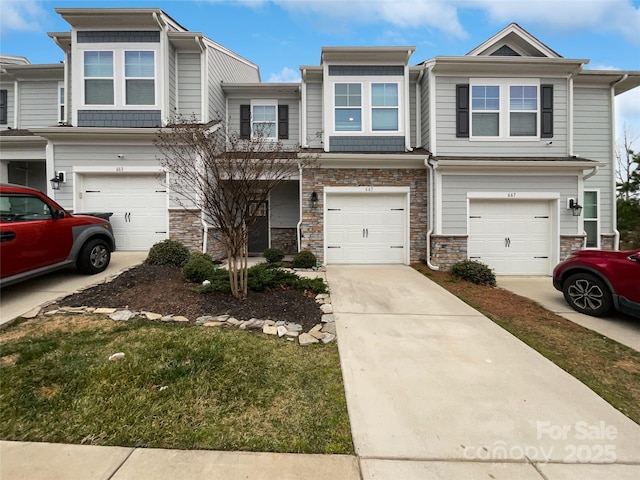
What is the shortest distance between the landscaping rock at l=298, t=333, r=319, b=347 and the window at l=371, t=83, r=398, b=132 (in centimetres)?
748

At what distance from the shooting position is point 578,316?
5.42m

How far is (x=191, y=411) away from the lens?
8.31ft

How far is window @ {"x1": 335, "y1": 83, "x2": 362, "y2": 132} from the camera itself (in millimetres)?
9492

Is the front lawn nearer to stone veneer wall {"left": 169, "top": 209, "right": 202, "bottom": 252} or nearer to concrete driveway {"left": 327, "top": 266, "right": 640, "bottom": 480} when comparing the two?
concrete driveway {"left": 327, "top": 266, "right": 640, "bottom": 480}

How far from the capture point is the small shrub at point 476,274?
7.68m

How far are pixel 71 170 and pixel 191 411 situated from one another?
30.0 feet

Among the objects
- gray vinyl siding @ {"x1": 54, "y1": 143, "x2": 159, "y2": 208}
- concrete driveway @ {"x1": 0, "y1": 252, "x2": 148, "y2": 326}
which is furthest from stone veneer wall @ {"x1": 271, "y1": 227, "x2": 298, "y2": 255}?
concrete driveway @ {"x1": 0, "y1": 252, "x2": 148, "y2": 326}

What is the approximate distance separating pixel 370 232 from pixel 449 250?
2347 mm

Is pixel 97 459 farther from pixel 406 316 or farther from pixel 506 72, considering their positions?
pixel 506 72

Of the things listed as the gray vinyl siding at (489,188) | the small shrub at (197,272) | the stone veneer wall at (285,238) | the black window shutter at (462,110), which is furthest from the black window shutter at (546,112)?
the small shrub at (197,272)

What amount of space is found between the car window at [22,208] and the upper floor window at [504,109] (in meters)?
10.6

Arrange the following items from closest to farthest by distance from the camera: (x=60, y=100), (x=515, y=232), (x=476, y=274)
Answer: (x=476, y=274), (x=515, y=232), (x=60, y=100)

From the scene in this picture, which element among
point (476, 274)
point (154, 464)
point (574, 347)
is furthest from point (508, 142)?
point (154, 464)

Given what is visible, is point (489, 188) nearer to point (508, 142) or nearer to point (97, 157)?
point (508, 142)
